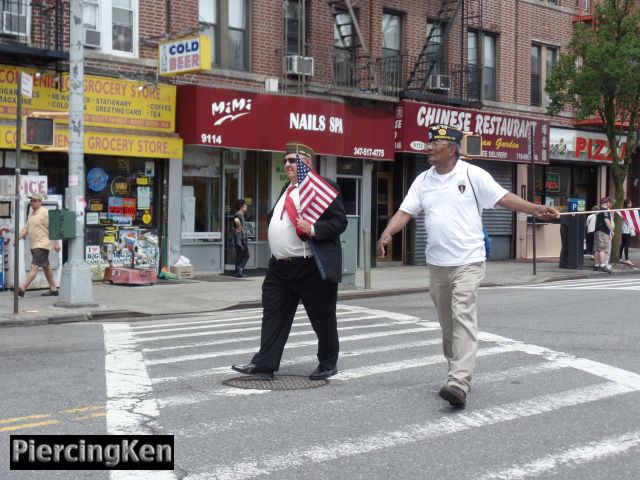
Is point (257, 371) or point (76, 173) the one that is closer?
point (257, 371)

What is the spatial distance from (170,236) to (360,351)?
10.9 metres

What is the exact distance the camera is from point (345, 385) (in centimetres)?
751

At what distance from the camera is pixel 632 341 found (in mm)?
10023

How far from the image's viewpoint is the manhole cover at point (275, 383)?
7.41 m

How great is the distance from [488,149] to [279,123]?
7.79m

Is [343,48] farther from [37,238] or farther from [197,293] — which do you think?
[37,238]

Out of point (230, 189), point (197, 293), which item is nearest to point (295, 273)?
point (197, 293)

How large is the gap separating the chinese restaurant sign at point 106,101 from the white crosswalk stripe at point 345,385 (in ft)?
22.5

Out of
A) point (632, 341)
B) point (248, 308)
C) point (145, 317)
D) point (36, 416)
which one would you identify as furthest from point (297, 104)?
point (36, 416)

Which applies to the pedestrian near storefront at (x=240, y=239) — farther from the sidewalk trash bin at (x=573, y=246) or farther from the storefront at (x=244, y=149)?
the sidewalk trash bin at (x=573, y=246)

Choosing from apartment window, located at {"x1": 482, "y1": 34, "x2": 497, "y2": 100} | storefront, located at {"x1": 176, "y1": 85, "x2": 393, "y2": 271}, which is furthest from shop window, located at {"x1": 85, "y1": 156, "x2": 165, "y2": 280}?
apartment window, located at {"x1": 482, "y1": 34, "x2": 497, "y2": 100}

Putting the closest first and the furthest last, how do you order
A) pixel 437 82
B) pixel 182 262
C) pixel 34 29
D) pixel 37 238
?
pixel 37 238 → pixel 34 29 → pixel 182 262 → pixel 437 82

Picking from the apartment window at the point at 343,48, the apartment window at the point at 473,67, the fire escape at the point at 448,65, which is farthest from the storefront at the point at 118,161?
the apartment window at the point at 473,67

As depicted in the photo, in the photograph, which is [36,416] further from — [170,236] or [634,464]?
[170,236]
